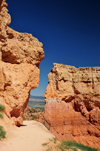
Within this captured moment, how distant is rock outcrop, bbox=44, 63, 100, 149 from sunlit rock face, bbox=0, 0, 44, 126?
16.8 ft

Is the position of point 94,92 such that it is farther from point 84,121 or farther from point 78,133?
point 78,133

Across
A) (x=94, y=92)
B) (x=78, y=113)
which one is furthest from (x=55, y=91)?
(x=94, y=92)

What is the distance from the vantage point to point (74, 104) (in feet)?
59.3

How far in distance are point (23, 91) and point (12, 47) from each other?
15.1 feet

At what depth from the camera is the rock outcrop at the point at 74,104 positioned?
1627cm

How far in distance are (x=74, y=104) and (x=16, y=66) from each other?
36.7 feet

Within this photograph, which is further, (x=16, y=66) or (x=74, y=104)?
(x=74, y=104)

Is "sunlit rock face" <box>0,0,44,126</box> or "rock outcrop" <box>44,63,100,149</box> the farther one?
"rock outcrop" <box>44,63,100,149</box>

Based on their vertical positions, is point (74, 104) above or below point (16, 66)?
below

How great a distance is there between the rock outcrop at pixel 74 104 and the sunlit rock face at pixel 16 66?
16.8ft

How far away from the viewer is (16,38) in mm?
12375

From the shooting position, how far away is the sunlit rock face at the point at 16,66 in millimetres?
9674

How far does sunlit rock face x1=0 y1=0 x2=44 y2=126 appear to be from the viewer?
9674 mm

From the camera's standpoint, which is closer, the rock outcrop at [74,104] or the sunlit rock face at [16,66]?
the sunlit rock face at [16,66]
